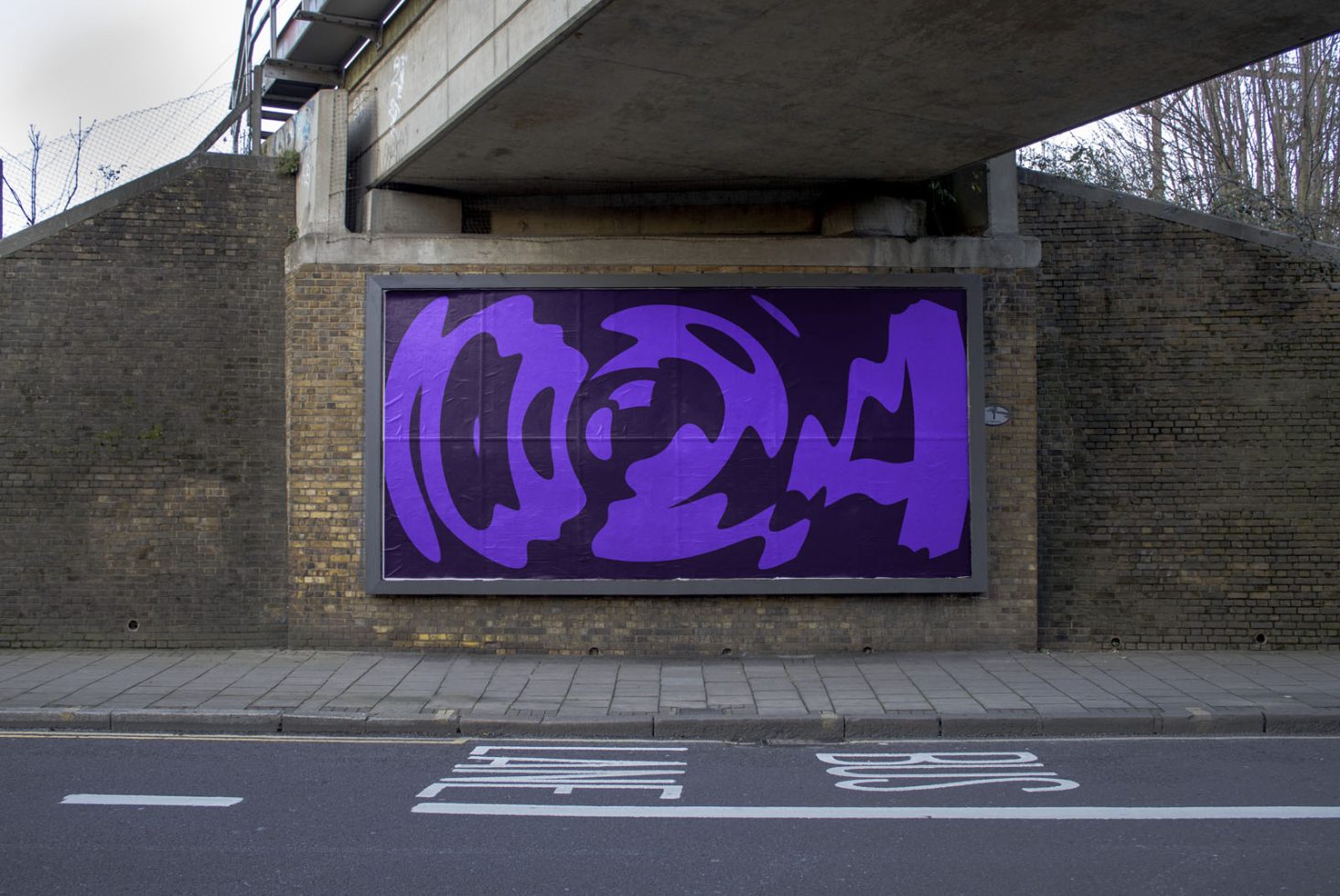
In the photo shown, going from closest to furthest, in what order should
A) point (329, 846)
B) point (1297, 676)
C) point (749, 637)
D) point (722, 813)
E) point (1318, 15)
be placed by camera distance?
point (329, 846)
point (722, 813)
point (1318, 15)
point (1297, 676)
point (749, 637)

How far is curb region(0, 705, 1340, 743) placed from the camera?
8.19 metres

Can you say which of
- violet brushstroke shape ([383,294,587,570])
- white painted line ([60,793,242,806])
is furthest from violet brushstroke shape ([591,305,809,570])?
white painted line ([60,793,242,806])

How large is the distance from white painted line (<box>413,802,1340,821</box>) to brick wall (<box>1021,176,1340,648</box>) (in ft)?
16.5

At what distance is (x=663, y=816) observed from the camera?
20.2ft

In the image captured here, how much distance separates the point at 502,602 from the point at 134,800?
470 centimetres

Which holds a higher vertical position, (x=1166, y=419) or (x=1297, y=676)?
(x=1166, y=419)

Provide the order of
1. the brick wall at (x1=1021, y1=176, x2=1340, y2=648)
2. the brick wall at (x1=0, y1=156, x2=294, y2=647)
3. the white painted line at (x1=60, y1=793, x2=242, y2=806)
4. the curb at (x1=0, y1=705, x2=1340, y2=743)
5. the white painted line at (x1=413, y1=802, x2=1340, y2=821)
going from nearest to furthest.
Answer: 1. the white painted line at (x1=413, y1=802, x2=1340, y2=821)
2. the white painted line at (x1=60, y1=793, x2=242, y2=806)
3. the curb at (x1=0, y1=705, x2=1340, y2=743)
4. the brick wall at (x1=0, y1=156, x2=294, y2=647)
5. the brick wall at (x1=1021, y1=176, x2=1340, y2=648)

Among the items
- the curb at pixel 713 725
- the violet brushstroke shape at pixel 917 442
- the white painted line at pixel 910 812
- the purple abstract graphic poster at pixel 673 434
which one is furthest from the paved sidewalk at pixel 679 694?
the white painted line at pixel 910 812

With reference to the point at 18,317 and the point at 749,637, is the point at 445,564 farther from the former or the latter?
the point at 18,317

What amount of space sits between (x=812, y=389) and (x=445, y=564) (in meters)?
4.00

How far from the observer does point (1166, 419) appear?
439 inches

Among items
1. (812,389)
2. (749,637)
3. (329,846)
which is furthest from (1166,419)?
(329,846)

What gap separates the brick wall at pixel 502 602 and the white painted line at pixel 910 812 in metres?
4.44

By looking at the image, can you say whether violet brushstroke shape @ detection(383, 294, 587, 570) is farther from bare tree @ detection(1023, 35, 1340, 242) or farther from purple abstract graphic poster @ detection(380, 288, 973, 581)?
bare tree @ detection(1023, 35, 1340, 242)
